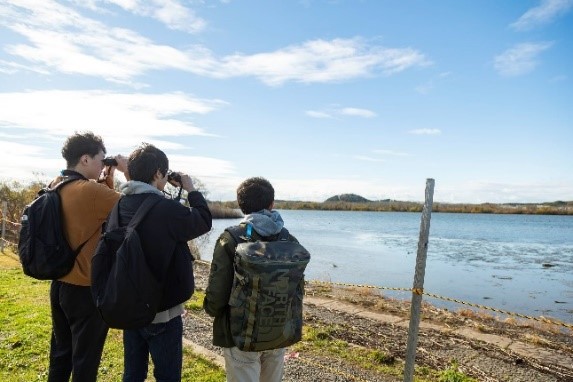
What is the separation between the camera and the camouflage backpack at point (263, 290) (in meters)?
2.50

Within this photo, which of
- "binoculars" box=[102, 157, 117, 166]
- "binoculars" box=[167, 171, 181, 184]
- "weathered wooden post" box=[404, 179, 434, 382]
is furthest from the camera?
"weathered wooden post" box=[404, 179, 434, 382]

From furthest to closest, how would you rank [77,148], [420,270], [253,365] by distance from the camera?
[420,270] < [77,148] < [253,365]

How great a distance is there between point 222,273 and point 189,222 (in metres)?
0.38

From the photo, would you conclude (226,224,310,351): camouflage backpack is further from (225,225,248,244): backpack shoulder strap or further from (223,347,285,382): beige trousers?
(223,347,285,382): beige trousers

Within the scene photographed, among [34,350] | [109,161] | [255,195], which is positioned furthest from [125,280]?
[34,350]

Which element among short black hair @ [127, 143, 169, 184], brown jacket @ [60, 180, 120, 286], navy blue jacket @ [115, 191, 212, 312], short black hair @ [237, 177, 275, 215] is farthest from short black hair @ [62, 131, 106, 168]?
short black hair @ [237, 177, 275, 215]

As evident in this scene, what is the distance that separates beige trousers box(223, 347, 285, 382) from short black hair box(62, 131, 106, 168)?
1.63 m

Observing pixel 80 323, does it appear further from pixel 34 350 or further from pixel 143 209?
pixel 34 350

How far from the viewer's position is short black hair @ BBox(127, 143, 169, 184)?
262 cm

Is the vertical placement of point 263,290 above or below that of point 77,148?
below

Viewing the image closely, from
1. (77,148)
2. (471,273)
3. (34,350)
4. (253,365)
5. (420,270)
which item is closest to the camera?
(253,365)

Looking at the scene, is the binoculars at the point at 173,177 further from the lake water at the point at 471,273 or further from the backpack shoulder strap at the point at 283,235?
the lake water at the point at 471,273

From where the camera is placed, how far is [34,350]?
483cm

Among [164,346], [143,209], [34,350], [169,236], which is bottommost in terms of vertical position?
[34,350]
